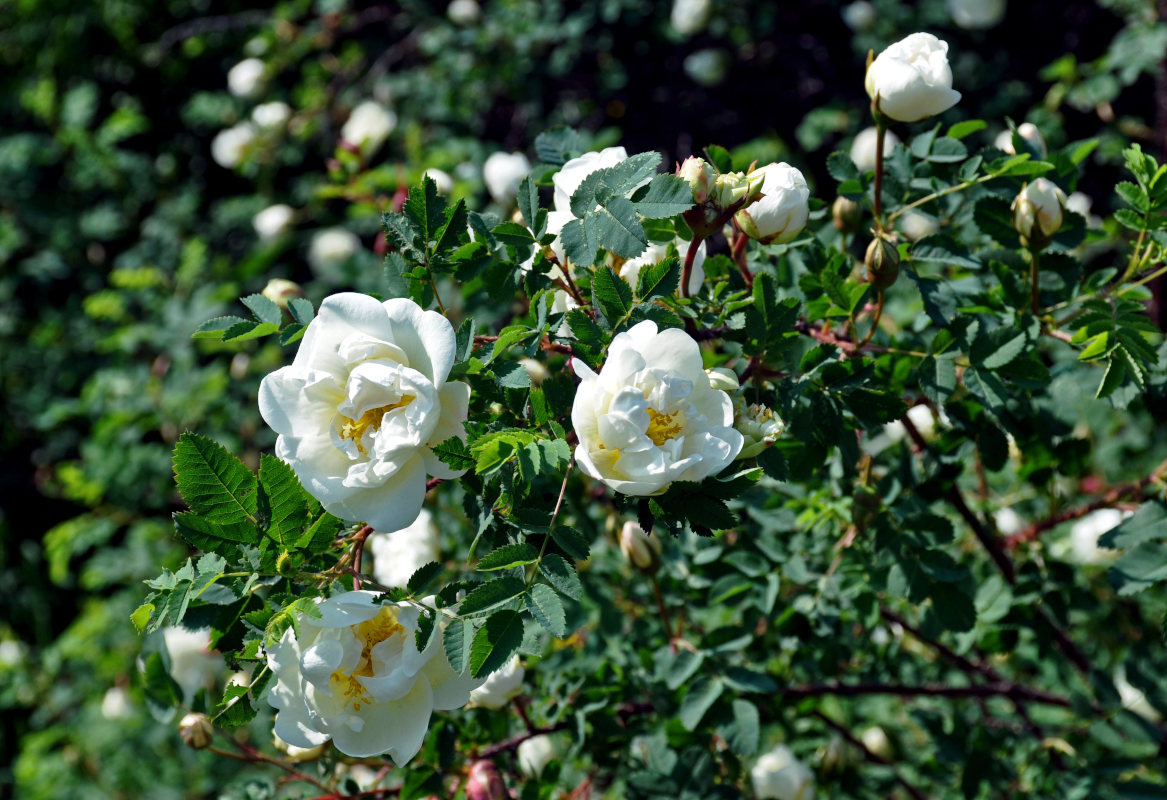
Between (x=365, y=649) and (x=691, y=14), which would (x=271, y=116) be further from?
(x=365, y=649)

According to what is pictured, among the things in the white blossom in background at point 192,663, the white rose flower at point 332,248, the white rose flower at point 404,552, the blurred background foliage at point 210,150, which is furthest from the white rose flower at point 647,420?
the white rose flower at point 332,248

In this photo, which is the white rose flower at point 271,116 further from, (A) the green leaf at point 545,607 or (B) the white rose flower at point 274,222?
(A) the green leaf at point 545,607

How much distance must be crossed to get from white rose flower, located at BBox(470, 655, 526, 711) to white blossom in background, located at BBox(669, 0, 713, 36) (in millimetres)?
2228

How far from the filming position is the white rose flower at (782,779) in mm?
1385

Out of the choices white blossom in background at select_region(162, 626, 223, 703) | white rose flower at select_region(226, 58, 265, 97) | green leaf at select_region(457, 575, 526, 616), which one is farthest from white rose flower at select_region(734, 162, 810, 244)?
white rose flower at select_region(226, 58, 265, 97)

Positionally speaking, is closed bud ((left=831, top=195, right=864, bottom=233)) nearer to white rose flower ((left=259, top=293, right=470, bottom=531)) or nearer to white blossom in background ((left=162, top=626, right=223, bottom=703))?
white rose flower ((left=259, top=293, right=470, bottom=531))

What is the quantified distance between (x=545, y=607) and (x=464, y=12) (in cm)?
257

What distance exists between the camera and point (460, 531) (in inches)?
62.6

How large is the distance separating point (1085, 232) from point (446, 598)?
3.01 feet

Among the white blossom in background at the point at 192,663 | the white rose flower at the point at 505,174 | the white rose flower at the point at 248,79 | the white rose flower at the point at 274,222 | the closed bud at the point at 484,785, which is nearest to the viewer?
the closed bud at the point at 484,785

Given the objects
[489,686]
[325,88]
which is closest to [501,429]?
[489,686]

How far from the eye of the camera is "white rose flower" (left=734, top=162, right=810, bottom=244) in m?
0.91

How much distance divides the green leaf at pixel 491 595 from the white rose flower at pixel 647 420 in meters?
0.13

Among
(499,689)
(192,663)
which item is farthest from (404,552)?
(192,663)
